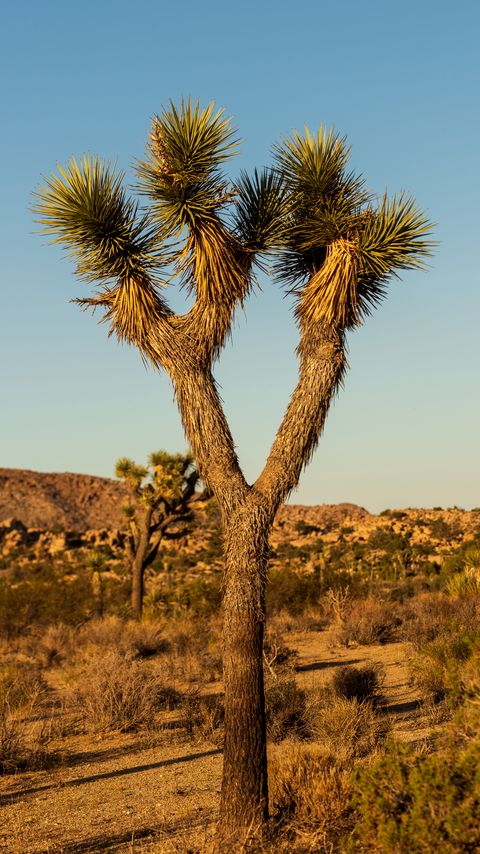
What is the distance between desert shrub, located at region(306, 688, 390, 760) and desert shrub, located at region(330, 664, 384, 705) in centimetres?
78

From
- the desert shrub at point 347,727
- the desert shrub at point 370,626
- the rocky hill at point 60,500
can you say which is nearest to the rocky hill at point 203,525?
the rocky hill at point 60,500

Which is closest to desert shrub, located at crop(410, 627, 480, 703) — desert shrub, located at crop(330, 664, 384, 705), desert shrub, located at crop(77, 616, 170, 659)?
desert shrub, located at crop(330, 664, 384, 705)

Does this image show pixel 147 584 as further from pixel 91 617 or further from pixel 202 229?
pixel 202 229

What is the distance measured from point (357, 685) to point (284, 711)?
171 centimetres

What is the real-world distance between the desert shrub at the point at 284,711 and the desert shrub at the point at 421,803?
4508mm

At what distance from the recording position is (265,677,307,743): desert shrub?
9.59 metres

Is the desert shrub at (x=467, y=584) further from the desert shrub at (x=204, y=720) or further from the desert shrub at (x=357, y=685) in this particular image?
the desert shrub at (x=204, y=720)

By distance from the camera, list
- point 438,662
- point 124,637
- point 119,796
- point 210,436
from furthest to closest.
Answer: point 124,637 < point 438,662 < point 119,796 < point 210,436

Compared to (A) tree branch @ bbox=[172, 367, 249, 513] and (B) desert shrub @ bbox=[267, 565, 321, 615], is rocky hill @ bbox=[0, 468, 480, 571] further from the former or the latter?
(A) tree branch @ bbox=[172, 367, 249, 513]

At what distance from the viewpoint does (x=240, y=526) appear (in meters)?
6.77

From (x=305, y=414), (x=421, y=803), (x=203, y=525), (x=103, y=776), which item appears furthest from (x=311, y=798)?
(x=203, y=525)

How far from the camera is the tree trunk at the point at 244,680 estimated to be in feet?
20.4

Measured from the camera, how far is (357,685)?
11234 millimetres

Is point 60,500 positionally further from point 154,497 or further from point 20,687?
point 20,687
